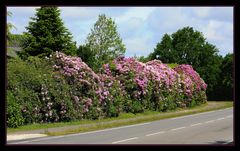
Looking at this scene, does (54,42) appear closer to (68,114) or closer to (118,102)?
(118,102)

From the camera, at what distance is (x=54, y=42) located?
3703 cm

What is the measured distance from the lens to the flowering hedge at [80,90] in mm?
21234

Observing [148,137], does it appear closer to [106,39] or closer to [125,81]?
[125,81]

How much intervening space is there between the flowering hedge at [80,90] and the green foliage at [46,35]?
24.7 ft

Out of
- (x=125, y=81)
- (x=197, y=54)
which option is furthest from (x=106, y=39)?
(x=125, y=81)

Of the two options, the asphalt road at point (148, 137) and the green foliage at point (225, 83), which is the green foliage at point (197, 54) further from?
the asphalt road at point (148, 137)

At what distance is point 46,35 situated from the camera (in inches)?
1496

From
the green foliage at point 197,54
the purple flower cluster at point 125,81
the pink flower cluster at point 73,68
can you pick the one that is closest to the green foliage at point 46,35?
the purple flower cluster at point 125,81

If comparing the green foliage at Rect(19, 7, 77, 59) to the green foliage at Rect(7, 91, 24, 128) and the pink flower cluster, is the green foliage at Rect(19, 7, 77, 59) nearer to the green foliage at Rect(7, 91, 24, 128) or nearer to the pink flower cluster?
the pink flower cluster

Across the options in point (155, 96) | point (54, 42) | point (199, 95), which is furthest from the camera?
point (199, 95)

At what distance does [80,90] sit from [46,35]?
1424 cm
